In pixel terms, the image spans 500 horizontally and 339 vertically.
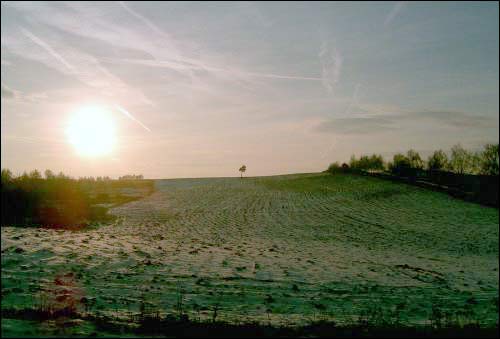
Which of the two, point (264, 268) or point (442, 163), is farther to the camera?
point (442, 163)

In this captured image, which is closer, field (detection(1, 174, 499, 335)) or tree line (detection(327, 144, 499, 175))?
field (detection(1, 174, 499, 335))

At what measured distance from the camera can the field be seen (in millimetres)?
10461

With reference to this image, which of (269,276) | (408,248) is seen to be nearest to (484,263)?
(408,248)

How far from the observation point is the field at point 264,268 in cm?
1046

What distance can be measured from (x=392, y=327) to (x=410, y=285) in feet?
17.0

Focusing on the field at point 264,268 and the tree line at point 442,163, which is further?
the tree line at point 442,163

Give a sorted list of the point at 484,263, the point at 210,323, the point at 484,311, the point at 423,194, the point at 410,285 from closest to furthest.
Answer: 1. the point at 210,323
2. the point at 484,311
3. the point at 410,285
4. the point at 484,263
5. the point at 423,194

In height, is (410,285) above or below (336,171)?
below

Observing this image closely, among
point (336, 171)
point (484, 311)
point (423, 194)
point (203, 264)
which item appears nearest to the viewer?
point (484, 311)

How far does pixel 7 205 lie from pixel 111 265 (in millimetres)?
15778

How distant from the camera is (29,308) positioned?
9.13 metres

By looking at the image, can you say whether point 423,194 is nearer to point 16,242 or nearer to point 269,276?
point 269,276

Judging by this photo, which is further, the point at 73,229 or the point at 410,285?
the point at 73,229

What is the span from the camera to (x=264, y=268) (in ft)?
51.1
